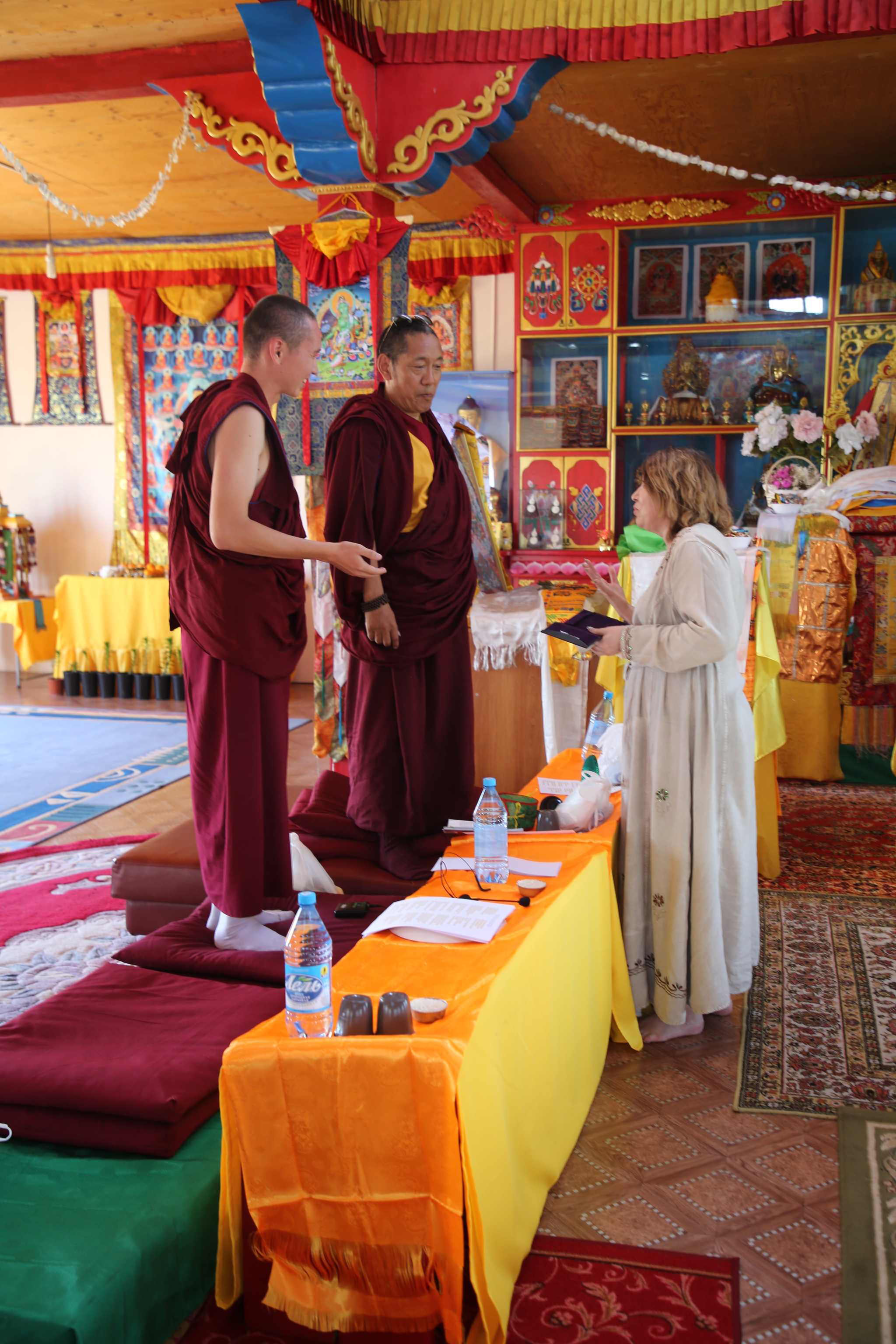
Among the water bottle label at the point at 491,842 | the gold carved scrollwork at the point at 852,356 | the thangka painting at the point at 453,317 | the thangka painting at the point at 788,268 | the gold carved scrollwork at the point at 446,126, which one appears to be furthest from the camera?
the thangka painting at the point at 453,317

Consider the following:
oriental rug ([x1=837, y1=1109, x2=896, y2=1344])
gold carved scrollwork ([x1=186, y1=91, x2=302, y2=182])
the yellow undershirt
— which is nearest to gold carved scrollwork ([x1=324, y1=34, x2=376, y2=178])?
gold carved scrollwork ([x1=186, y1=91, x2=302, y2=182])

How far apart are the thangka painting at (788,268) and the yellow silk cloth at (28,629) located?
5782 millimetres

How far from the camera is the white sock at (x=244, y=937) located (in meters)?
2.72

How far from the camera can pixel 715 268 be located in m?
6.99

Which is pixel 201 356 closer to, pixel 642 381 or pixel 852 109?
pixel 642 381

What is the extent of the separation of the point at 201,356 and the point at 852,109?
5.33m

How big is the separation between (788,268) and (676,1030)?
18.4 feet

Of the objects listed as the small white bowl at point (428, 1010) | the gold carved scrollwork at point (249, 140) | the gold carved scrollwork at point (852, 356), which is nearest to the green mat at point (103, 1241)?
the small white bowl at point (428, 1010)

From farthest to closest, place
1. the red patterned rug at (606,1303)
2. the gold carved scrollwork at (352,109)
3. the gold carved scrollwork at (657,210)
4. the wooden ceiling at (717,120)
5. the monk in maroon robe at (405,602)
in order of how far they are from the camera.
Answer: the gold carved scrollwork at (657,210) < the wooden ceiling at (717,120) < the gold carved scrollwork at (352,109) < the monk in maroon robe at (405,602) < the red patterned rug at (606,1303)

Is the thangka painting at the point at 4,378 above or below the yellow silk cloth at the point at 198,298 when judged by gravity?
below

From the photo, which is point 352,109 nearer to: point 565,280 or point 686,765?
point 565,280

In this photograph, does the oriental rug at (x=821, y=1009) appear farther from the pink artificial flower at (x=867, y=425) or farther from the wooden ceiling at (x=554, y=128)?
the wooden ceiling at (x=554, y=128)

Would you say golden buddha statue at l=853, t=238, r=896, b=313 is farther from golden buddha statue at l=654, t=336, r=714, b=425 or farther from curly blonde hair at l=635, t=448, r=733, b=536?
curly blonde hair at l=635, t=448, r=733, b=536

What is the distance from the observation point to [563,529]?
714 centimetres
